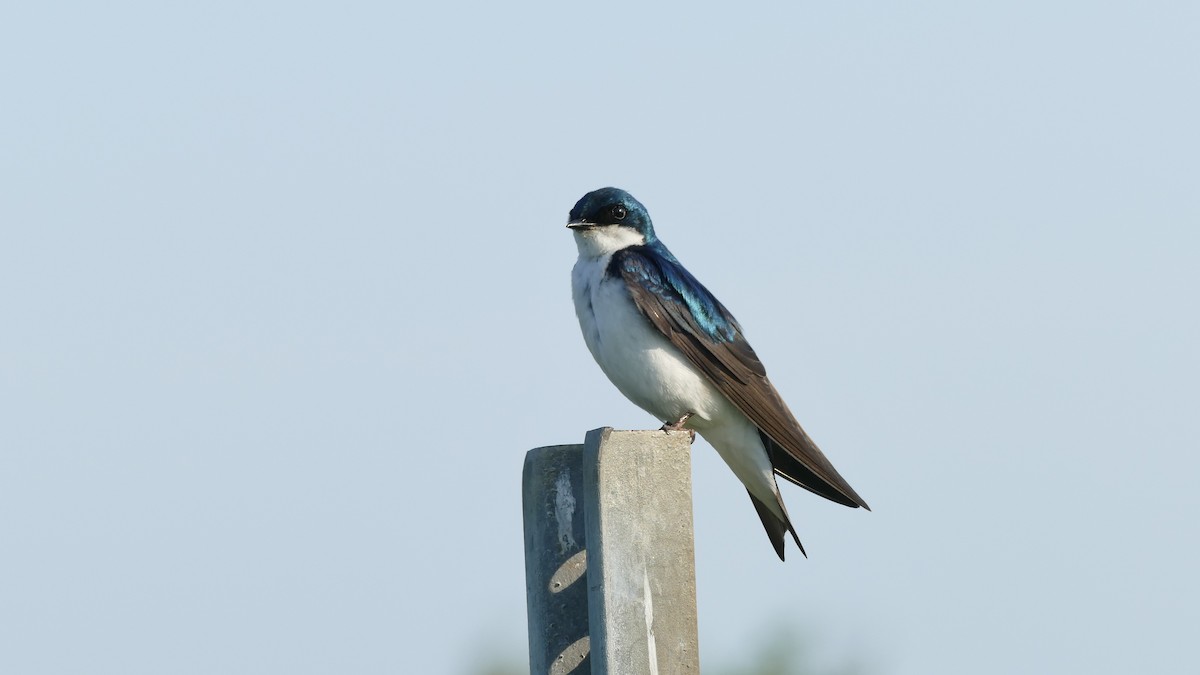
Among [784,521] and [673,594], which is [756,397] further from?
[673,594]

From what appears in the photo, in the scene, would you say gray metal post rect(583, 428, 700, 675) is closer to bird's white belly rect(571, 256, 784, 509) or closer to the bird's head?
bird's white belly rect(571, 256, 784, 509)

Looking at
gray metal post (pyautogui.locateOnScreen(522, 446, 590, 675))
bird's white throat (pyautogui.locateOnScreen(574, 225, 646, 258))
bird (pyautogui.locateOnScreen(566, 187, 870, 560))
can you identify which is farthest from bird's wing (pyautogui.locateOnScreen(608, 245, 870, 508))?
gray metal post (pyautogui.locateOnScreen(522, 446, 590, 675))

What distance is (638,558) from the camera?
3611 millimetres

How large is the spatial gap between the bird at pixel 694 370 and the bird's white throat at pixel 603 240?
0.07 meters

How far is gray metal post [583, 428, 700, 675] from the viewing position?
3590 millimetres

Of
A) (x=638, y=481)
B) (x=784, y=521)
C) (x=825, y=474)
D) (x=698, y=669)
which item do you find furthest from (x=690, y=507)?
(x=784, y=521)

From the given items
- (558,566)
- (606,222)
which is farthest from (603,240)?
(558,566)

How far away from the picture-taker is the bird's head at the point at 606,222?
19.2 ft

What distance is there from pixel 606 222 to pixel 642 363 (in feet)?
2.44

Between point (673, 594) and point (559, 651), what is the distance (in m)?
0.39

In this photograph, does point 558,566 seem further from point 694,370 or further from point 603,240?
point 603,240

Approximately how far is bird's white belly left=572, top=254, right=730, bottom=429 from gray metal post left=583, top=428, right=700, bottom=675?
1.68 metres

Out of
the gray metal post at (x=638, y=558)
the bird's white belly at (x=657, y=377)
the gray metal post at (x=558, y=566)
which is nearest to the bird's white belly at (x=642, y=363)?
the bird's white belly at (x=657, y=377)

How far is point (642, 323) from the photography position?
5.41 meters
